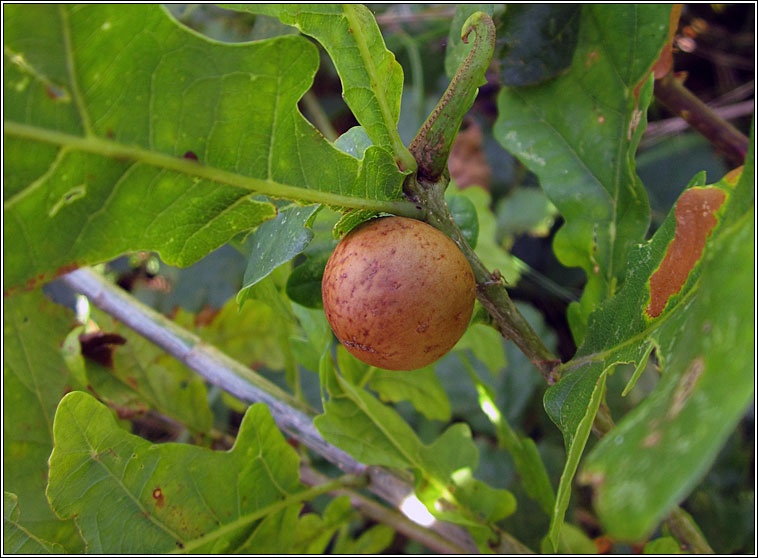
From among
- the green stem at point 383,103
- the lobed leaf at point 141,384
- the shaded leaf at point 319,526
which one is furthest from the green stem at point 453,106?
the lobed leaf at point 141,384

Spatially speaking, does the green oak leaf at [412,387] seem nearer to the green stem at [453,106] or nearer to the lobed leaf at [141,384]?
the lobed leaf at [141,384]

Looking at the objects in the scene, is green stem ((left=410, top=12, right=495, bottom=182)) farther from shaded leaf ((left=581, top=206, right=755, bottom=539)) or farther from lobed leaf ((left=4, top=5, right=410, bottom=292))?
Answer: shaded leaf ((left=581, top=206, right=755, bottom=539))

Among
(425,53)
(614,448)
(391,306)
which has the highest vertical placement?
(614,448)

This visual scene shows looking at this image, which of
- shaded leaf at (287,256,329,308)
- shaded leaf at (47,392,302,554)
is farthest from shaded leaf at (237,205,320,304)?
shaded leaf at (47,392,302,554)

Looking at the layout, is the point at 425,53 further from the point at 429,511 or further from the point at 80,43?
the point at 80,43

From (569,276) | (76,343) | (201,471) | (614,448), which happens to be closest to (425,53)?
(569,276)
